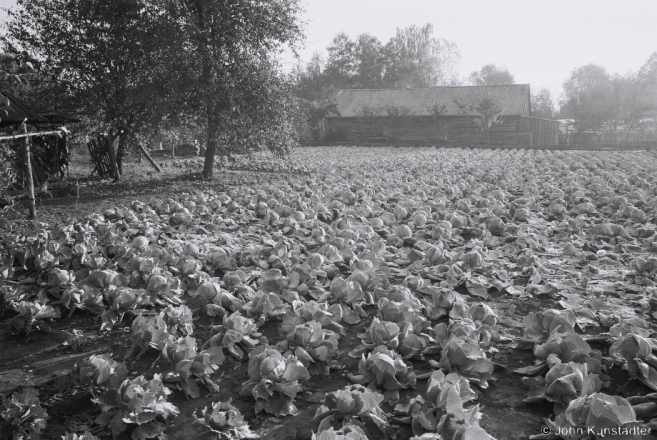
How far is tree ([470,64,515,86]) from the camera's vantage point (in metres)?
85.8

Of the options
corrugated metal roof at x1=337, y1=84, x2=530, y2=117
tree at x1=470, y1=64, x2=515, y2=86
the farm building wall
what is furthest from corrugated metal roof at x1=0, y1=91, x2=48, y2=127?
tree at x1=470, y1=64, x2=515, y2=86

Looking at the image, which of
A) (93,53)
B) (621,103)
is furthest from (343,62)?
(93,53)

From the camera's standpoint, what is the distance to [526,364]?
2898 mm

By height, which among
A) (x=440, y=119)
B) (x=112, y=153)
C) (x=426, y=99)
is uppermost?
(x=426, y=99)

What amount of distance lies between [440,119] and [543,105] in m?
38.7

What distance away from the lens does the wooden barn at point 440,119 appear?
39.0 meters

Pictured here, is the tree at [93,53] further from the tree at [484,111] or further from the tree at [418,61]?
the tree at [418,61]

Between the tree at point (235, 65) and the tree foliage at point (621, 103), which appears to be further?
the tree foliage at point (621, 103)

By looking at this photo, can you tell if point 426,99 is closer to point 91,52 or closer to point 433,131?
point 433,131

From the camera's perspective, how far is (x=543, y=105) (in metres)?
71.6

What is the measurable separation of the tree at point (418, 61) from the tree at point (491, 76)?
1430 centimetres

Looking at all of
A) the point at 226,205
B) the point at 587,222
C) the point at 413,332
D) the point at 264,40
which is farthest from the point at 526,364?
the point at 264,40

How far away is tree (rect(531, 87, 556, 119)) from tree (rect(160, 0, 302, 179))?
59.3 meters

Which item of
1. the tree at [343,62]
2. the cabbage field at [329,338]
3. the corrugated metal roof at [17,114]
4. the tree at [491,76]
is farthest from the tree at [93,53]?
the tree at [491,76]
